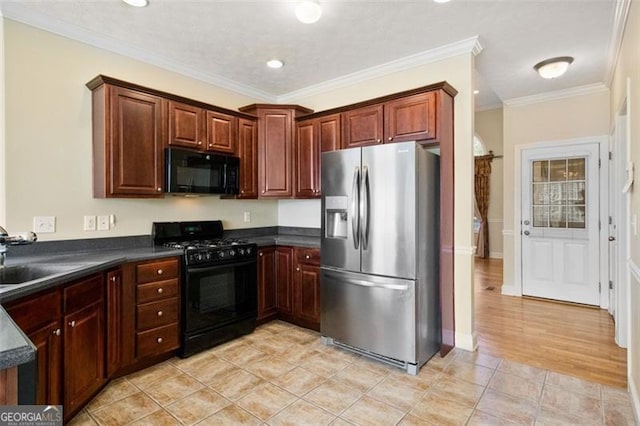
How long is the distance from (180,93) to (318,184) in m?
1.72

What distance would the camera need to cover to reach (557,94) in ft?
14.6

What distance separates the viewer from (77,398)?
205 centimetres

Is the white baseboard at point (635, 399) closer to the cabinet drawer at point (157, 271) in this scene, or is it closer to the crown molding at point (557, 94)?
the cabinet drawer at point (157, 271)

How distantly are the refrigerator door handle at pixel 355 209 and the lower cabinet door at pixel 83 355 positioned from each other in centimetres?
192

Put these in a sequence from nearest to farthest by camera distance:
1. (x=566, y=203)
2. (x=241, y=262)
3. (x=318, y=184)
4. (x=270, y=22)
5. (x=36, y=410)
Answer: (x=36, y=410) → (x=270, y=22) → (x=241, y=262) → (x=318, y=184) → (x=566, y=203)

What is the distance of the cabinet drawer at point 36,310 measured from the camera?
1.58 metres

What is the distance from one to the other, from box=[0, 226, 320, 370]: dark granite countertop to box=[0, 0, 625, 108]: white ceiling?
5.60 ft

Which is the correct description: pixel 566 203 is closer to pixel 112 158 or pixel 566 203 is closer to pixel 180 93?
pixel 180 93

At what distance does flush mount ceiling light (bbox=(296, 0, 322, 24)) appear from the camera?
2379 millimetres

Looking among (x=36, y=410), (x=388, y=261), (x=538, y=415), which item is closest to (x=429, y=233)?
(x=388, y=261)

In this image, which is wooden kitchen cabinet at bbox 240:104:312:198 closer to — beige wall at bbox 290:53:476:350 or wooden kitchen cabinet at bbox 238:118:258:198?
wooden kitchen cabinet at bbox 238:118:258:198

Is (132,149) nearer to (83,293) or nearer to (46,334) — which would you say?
(83,293)

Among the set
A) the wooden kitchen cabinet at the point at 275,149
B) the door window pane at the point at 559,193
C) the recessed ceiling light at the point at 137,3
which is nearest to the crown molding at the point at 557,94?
the door window pane at the point at 559,193

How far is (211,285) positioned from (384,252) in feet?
5.17
